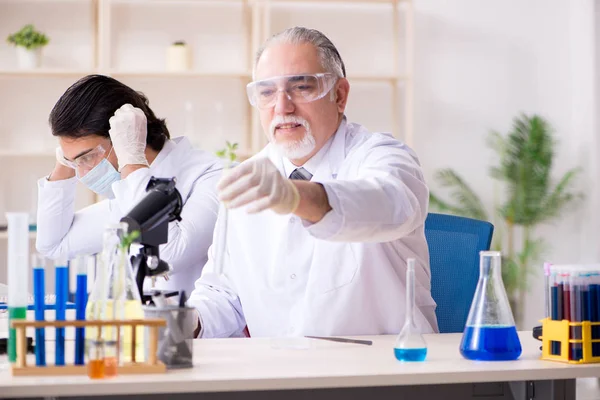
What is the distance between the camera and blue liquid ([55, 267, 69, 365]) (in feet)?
4.25

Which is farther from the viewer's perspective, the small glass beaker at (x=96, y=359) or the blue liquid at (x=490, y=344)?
the blue liquid at (x=490, y=344)

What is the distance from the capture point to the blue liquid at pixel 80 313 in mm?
1287

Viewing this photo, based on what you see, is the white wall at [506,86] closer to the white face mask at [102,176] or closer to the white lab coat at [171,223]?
the white lab coat at [171,223]

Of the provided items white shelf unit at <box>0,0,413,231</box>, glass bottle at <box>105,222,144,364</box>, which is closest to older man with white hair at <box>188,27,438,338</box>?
glass bottle at <box>105,222,144,364</box>

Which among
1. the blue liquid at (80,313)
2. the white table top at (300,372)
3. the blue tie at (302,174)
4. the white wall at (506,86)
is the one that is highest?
the white wall at (506,86)

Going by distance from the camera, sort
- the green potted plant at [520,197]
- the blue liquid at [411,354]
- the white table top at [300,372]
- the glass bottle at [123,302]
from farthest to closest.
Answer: the green potted plant at [520,197]
the blue liquid at [411,354]
the glass bottle at [123,302]
the white table top at [300,372]

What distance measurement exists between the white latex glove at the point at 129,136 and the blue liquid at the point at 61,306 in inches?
45.2

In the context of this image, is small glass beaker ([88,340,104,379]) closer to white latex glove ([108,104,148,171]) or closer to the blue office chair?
the blue office chair

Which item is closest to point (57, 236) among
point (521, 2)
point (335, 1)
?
point (335, 1)

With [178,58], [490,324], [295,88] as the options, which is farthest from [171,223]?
[178,58]

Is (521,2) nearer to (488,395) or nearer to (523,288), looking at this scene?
(523,288)

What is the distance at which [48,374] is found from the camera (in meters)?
1.26

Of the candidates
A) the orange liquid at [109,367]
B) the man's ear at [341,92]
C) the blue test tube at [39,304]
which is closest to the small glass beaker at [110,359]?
the orange liquid at [109,367]

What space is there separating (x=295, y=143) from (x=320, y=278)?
1.15ft
